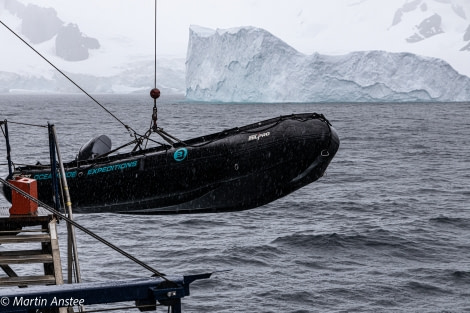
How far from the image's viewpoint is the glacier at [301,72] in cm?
7838

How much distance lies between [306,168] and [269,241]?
3.47 metres

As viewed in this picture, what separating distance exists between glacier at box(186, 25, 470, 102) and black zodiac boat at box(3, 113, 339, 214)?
6419 centimetres

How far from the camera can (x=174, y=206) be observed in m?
13.7

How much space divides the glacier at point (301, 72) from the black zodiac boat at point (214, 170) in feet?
211

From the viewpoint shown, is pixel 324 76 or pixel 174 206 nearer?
pixel 174 206

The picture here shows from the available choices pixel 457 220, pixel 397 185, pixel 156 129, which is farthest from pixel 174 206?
pixel 397 185

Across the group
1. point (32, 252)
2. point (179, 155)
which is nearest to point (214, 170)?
point (179, 155)

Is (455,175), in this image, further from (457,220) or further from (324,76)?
(324,76)

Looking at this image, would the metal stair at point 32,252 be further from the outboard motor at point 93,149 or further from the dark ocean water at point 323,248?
the outboard motor at point 93,149

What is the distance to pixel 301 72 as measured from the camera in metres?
79.7

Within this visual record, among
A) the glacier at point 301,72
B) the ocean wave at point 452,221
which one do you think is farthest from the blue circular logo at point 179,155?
the glacier at point 301,72

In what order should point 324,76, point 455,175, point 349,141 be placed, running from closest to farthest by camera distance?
point 455,175, point 349,141, point 324,76

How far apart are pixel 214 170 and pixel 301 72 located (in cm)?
6812

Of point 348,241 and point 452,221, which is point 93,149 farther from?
point 452,221
